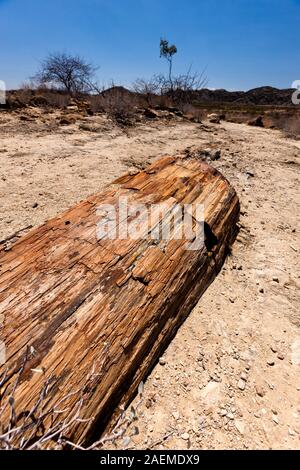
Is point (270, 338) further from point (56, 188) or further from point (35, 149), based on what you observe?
point (35, 149)

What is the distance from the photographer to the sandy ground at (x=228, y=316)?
1.41 meters

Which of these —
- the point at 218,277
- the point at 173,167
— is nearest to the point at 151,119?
the point at 173,167

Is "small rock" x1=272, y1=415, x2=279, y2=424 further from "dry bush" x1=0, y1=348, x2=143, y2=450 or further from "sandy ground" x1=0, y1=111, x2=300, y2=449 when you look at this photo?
"dry bush" x1=0, y1=348, x2=143, y2=450

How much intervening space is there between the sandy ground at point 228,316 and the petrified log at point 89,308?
19 centimetres

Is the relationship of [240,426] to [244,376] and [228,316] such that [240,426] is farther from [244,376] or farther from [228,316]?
[228,316]

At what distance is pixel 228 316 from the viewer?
205 cm

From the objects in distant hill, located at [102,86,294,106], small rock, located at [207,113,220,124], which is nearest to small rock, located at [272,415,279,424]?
A: small rock, located at [207,113,220,124]

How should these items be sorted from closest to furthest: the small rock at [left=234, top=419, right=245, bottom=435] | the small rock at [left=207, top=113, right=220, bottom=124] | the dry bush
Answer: the dry bush
the small rock at [left=234, top=419, right=245, bottom=435]
the small rock at [left=207, top=113, right=220, bottom=124]

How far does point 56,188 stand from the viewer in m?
3.56

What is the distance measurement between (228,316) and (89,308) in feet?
3.89

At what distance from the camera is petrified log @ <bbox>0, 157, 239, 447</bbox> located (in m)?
1.13

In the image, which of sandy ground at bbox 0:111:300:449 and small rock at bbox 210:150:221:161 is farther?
small rock at bbox 210:150:221:161

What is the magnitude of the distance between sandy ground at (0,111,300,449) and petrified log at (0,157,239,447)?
0.19 meters

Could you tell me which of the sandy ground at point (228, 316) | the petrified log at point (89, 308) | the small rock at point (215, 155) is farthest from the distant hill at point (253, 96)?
the petrified log at point (89, 308)
